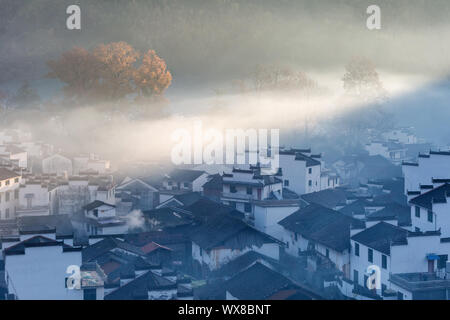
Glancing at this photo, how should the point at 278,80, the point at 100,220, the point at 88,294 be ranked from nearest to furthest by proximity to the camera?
1. the point at 88,294
2. the point at 100,220
3. the point at 278,80

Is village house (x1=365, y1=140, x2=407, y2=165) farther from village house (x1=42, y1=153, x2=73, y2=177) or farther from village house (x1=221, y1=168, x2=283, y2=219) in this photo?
village house (x1=42, y1=153, x2=73, y2=177)

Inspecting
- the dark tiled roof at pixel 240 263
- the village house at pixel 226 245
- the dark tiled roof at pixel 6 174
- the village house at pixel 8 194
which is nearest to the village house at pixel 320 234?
the village house at pixel 226 245

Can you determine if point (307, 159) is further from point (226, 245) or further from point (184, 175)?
point (226, 245)

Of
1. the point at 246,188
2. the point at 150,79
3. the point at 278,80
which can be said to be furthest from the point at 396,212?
the point at 278,80

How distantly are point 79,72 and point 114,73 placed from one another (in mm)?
1478

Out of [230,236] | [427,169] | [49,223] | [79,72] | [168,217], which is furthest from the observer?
[79,72]

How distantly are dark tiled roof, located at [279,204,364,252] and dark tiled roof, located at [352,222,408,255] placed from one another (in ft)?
1.24

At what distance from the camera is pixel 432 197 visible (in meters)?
14.9

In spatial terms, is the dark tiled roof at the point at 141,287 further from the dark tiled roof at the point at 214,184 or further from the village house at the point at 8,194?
the dark tiled roof at the point at 214,184


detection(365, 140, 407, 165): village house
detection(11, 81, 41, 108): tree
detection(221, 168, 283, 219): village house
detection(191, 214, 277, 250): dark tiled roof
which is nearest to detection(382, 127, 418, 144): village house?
detection(365, 140, 407, 165): village house

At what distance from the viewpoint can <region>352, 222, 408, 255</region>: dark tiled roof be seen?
1345cm

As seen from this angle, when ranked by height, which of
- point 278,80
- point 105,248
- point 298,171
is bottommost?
point 105,248

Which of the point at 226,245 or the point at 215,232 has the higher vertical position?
the point at 215,232

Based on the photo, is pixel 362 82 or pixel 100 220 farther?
pixel 362 82
